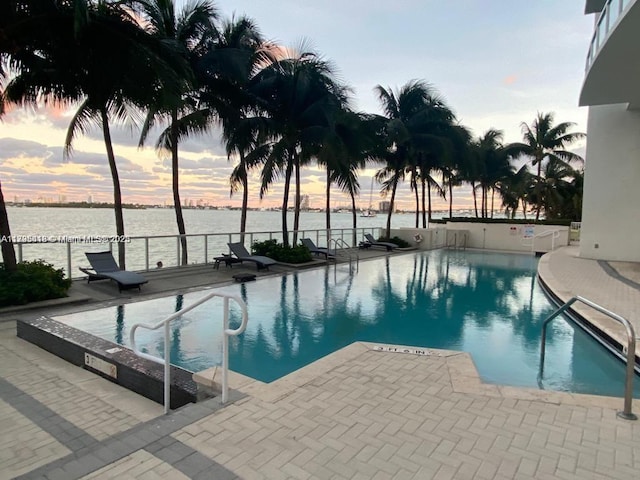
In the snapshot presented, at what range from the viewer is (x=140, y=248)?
1025cm

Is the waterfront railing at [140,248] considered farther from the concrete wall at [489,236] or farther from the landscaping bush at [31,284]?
the concrete wall at [489,236]

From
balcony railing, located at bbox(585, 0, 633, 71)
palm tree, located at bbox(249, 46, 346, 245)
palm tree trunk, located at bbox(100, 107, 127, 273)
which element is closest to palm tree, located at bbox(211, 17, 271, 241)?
palm tree, located at bbox(249, 46, 346, 245)

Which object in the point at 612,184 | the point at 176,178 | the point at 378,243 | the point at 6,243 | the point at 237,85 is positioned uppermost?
the point at 237,85

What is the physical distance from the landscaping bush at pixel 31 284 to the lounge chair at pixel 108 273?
34.9 inches

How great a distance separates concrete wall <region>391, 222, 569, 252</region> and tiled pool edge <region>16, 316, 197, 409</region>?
1743cm

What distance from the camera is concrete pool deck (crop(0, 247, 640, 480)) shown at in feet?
8.40

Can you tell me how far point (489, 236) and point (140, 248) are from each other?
17.3 metres

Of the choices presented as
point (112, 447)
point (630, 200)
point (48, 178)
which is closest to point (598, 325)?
point (112, 447)

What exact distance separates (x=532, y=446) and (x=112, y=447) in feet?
9.50

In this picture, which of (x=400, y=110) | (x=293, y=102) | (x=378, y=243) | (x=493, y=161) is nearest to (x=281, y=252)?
(x=293, y=102)

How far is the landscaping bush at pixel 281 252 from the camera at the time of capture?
1295 centimetres

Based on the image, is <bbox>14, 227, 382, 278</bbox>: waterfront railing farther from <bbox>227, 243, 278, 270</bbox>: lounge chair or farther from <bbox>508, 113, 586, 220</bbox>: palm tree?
<bbox>508, 113, 586, 220</bbox>: palm tree

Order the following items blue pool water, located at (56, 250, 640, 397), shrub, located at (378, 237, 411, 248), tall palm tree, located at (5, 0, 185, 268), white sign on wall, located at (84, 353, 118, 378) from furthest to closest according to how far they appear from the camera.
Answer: shrub, located at (378, 237, 411, 248) < tall palm tree, located at (5, 0, 185, 268) < blue pool water, located at (56, 250, 640, 397) < white sign on wall, located at (84, 353, 118, 378)

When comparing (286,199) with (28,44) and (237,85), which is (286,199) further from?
(28,44)
